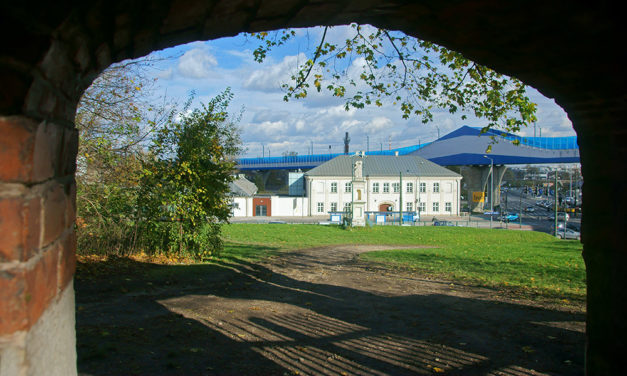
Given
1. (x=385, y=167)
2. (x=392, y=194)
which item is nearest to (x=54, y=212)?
(x=392, y=194)

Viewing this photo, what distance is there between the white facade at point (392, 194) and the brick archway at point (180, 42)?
188 feet

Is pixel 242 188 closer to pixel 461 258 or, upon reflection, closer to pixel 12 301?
pixel 461 258

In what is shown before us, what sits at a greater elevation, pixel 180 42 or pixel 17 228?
pixel 180 42

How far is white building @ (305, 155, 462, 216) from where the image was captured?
60.8 metres

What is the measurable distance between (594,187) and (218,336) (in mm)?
4550

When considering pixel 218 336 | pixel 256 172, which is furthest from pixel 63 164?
pixel 256 172

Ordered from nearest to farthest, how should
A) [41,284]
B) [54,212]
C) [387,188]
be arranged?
[41,284] → [54,212] → [387,188]

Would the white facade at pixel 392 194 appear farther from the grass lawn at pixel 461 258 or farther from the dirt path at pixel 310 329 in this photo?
the dirt path at pixel 310 329

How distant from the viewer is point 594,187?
3.16m

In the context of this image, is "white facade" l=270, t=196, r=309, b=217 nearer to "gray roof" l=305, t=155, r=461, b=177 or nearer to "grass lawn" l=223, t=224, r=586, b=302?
"gray roof" l=305, t=155, r=461, b=177

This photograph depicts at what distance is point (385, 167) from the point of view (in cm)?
6275

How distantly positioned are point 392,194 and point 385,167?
426 centimetres

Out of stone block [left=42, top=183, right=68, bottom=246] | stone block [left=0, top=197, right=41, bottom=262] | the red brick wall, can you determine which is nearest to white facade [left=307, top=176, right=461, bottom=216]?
stone block [left=42, top=183, right=68, bottom=246]

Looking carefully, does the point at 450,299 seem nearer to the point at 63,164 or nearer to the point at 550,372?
the point at 550,372
